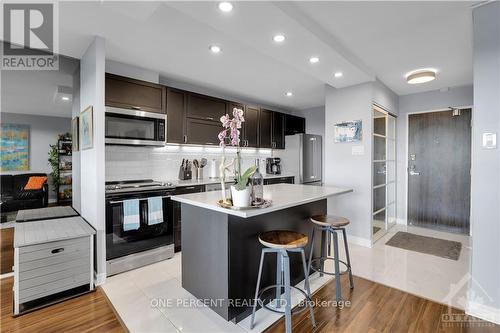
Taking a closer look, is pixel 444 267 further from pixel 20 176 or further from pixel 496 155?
pixel 20 176

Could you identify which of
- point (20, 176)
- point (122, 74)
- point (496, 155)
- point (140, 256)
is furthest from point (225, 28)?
point (20, 176)

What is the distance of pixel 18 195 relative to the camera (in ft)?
18.3

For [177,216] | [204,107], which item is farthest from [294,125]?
[177,216]

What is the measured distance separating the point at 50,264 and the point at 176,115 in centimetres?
230

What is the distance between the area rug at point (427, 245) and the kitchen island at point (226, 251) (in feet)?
7.20

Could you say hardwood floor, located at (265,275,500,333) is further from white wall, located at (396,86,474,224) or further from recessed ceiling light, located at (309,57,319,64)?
white wall, located at (396,86,474,224)

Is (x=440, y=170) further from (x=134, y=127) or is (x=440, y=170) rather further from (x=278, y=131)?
(x=134, y=127)

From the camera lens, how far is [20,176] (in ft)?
19.9

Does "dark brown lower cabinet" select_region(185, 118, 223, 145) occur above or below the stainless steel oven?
above

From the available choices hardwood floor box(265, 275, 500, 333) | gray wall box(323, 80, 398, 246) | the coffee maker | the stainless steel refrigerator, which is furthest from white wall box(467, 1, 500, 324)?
the coffee maker

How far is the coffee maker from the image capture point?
5500mm

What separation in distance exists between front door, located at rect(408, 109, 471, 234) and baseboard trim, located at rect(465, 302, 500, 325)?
2.84 meters

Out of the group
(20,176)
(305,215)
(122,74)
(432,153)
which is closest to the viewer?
(305,215)

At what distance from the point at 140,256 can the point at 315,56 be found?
3.01 m
